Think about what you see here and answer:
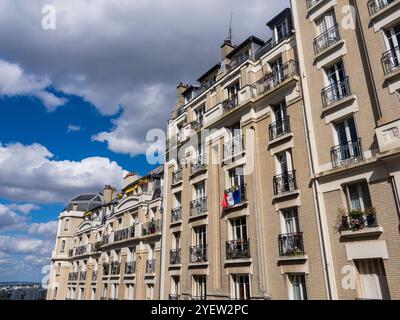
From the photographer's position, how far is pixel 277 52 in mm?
17297

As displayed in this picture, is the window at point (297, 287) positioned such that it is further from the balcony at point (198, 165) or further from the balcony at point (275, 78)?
the balcony at point (275, 78)

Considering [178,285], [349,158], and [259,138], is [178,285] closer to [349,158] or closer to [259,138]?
[259,138]

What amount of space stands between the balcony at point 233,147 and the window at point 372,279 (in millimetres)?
8472

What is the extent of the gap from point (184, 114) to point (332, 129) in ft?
44.8

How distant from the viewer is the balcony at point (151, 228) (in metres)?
24.7

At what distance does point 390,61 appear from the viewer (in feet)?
38.3

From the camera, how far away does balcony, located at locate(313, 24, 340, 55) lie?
558 inches

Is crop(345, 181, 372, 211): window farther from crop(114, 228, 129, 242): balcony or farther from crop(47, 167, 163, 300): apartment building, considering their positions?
crop(114, 228, 129, 242): balcony

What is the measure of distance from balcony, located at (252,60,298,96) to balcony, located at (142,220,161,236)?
12925 mm

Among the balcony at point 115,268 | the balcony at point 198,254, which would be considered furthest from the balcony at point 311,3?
the balcony at point 115,268

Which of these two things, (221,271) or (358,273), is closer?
(358,273)

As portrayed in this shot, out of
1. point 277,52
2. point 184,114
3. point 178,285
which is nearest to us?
point 277,52

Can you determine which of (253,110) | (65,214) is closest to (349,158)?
(253,110)

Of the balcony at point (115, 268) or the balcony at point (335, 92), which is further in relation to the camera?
the balcony at point (115, 268)
